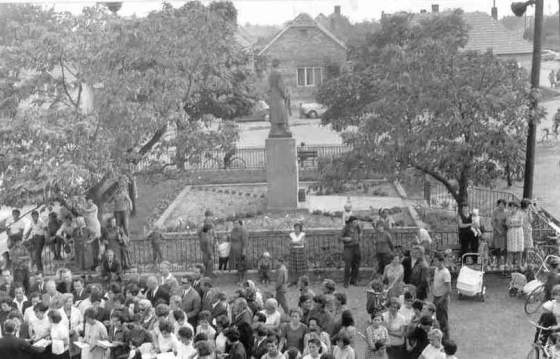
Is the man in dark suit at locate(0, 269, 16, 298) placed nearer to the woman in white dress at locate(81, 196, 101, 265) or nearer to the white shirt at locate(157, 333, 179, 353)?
the woman in white dress at locate(81, 196, 101, 265)

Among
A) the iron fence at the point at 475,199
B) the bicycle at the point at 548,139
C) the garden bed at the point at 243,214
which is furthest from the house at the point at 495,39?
the garden bed at the point at 243,214

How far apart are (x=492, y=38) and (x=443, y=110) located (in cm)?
3236

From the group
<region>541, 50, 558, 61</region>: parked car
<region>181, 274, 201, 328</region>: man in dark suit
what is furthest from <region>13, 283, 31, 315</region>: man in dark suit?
<region>541, 50, 558, 61</region>: parked car

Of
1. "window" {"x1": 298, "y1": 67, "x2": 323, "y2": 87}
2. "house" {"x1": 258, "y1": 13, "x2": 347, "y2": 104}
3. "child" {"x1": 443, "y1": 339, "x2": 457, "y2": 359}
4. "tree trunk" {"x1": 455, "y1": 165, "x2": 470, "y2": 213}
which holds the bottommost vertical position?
"child" {"x1": 443, "y1": 339, "x2": 457, "y2": 359}

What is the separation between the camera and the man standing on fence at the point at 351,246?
1680cm

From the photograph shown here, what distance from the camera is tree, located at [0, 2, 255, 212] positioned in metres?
16.6

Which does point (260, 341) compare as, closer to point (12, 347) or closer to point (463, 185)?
point (12, 347)

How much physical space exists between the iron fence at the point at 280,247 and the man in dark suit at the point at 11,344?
6.33m

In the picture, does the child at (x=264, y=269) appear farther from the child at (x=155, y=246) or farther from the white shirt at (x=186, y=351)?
the white shirt at (x=186, y=351)

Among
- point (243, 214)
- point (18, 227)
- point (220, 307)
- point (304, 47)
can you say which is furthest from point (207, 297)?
point (304, 47)

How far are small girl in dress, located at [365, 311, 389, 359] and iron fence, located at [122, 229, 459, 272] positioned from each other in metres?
6.59

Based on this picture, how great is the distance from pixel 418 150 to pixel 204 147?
480cm

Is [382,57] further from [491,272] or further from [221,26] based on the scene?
[491,272]

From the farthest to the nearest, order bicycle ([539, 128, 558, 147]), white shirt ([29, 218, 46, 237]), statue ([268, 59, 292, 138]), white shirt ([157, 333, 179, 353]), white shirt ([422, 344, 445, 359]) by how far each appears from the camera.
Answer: bicycle ([539, 128, 558, 147])
statue ([268, 59, 292, 138])
white shirt ([29, 218, 46, 237])
white shirt ([157, 333, 179, 353])
white shirt ([422, 344, 445, 359])
